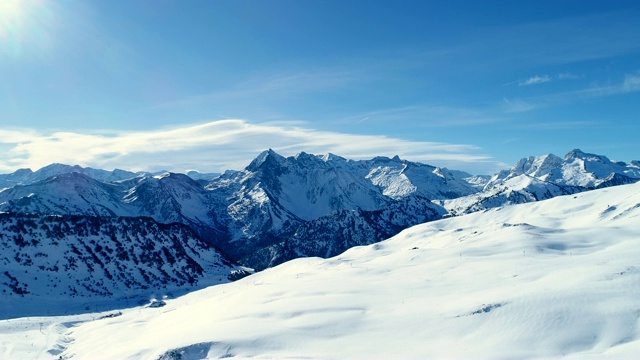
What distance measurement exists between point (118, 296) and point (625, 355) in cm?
12469

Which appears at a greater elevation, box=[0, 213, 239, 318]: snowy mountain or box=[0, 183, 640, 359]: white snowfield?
box=[0, 183, 640, 359]: white snowfield

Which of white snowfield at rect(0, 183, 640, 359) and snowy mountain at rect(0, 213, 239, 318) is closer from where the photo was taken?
white snowfield at rect(0, 183, 640, 359)

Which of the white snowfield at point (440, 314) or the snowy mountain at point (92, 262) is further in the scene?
the snowy mountain at point (92, 262)

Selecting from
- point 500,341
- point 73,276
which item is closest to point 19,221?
point 73,276

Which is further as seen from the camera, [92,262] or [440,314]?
[92,262]

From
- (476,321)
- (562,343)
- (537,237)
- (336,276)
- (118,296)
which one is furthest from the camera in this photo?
(118,296)

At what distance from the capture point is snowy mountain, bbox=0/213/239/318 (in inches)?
4500

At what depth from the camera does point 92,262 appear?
13175cm

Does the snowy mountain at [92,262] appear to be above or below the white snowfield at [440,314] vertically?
below

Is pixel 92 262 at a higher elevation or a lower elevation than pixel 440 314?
lower

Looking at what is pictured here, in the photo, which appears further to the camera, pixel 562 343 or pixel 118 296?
pixel 118 296

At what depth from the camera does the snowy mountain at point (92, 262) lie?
114312 mm

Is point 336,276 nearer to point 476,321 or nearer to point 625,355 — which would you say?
point 476,321

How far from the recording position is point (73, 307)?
10825 cm
